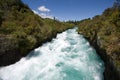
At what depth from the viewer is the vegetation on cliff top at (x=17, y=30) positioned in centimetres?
2458

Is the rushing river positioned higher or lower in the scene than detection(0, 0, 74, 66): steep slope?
lower

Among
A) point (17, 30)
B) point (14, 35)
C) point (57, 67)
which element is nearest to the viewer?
point (57, 67)

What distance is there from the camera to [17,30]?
29.8 m

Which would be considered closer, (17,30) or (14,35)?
(14,35)

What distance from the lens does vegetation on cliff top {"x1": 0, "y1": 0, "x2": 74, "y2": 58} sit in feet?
80.6

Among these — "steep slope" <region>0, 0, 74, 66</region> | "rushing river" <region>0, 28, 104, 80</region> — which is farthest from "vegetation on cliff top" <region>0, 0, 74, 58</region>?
"rushing river" <region>0, 28, 104, 80</region>

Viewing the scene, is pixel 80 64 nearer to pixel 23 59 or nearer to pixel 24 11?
pixel 23 59

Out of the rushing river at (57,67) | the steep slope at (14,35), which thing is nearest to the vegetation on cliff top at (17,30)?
the steep slope at (14,35)

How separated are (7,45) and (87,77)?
11511 mm

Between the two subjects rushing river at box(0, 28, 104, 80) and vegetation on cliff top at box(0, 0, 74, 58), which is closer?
rushing river at box(0, 28, 104, 80)

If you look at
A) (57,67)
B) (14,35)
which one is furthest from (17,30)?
(57,67)

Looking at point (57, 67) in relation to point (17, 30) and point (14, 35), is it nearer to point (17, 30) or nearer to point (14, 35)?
point (14, 35)

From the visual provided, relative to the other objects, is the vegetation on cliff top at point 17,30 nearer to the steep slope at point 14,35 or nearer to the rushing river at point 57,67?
the steep slope at point 14,35

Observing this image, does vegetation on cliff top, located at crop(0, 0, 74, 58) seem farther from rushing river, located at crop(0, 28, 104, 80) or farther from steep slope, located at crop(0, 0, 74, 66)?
rushing river, located at crop(0, 28, 104, 80)
